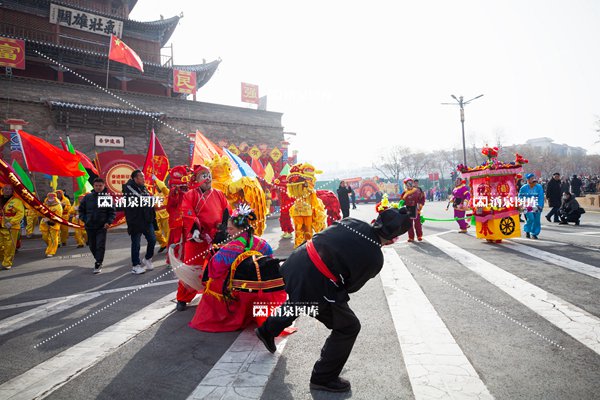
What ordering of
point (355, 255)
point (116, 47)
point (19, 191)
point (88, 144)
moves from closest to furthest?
point (355, 255) → point (19, 191) → point (116, 47) → point (88, 144)

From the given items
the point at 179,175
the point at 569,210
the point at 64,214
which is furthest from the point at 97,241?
the point at 569,210

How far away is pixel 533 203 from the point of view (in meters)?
8.21

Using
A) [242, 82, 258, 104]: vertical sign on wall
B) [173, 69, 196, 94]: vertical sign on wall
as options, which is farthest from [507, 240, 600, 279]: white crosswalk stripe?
[242, 82, 258, 104]: vertical sign on wall

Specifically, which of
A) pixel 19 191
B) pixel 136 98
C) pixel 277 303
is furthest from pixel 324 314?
pixel 136 98

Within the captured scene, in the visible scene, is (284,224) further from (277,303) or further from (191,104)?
(191,104)

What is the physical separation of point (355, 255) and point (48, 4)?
2714 centimetres

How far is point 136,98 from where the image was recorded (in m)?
22.2

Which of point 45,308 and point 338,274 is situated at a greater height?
point 338,274

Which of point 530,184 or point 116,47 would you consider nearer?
point 530,184

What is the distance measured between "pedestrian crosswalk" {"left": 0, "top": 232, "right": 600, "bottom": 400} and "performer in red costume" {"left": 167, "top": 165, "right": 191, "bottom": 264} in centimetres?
172

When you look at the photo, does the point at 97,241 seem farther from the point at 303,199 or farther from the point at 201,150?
the point at 303,199

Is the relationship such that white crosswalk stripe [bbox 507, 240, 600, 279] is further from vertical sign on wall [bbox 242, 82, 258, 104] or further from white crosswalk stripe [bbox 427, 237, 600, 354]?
vertical sign on wall [bbox 242, 82, 258, 104]

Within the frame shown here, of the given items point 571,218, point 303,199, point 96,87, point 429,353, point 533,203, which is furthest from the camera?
point 96,87

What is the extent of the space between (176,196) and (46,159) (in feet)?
16.5
